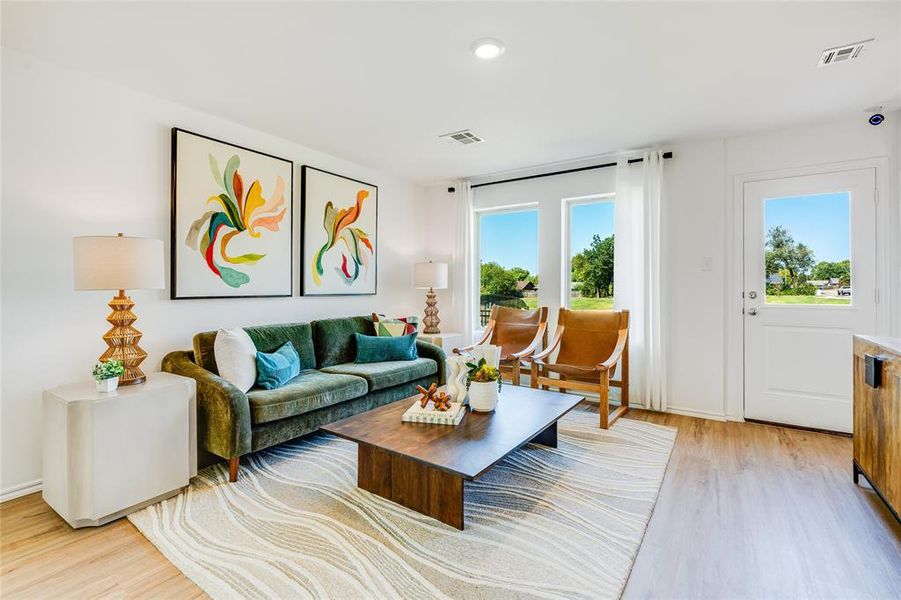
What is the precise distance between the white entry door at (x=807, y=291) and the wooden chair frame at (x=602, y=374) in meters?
0.98

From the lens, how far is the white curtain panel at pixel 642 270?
3.81 m

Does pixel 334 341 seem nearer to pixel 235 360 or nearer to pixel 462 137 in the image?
pixel 235 360

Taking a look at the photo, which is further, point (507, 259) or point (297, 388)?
point (507, 259)

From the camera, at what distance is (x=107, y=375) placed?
2100mm

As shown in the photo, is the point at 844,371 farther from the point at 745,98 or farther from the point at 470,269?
the point at 470,269

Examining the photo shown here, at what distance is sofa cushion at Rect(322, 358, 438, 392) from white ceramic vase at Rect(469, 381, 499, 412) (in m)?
0.97

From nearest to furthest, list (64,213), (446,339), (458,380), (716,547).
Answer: (716,547) < (64,213) < (458,380) < (446,339)

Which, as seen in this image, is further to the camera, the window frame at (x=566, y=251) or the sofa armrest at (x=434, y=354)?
the window frame at (x=566, y=251)

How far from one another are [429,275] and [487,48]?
2.61 m

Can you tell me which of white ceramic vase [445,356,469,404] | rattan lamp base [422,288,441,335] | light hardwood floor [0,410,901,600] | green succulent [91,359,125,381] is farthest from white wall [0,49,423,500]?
rattan lamp base [422,288,441,335]

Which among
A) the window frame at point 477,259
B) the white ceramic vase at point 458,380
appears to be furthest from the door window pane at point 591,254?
the white ceramic vase at point 458,380

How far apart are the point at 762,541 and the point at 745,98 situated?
2.68 metres

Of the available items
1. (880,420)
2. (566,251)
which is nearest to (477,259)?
(566,251)

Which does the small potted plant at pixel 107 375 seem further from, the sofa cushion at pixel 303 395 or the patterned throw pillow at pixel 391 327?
the patterned throw pillow at pixel 391 327
